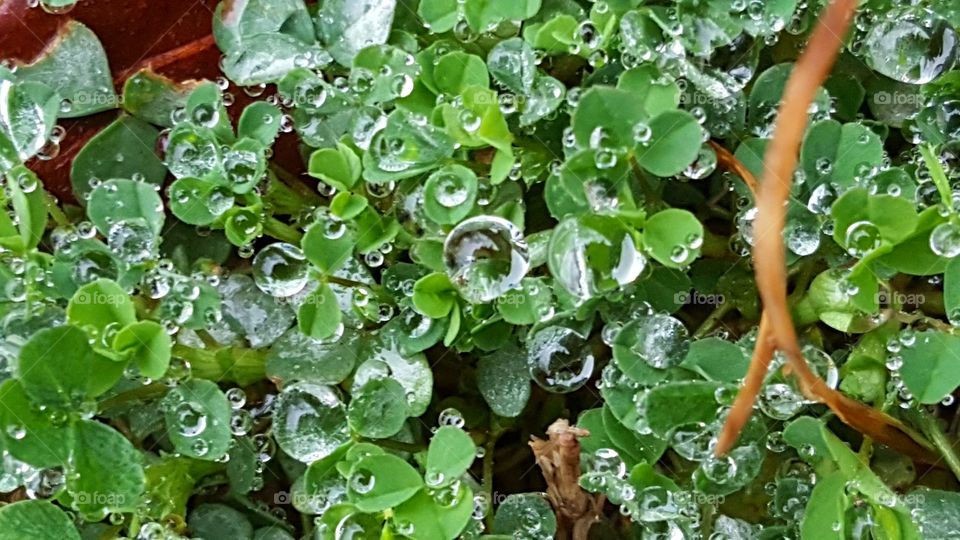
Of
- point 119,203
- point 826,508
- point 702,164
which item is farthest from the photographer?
point 119,203

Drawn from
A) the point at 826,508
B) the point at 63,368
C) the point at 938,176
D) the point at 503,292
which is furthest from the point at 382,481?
the point at 938,176

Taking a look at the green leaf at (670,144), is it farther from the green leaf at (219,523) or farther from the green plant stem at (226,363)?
the green leaf at (219,523)

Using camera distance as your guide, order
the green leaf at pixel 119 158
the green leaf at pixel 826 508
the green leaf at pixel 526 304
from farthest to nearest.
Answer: the green leaf at pixel 119 158
the green leaf at pixel 526 304
the green leaf at pixel 826 508

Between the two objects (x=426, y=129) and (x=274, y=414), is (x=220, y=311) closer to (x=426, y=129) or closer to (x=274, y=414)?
(x=274, y=414)

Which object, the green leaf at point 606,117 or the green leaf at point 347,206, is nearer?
the green leaf at point 606,117

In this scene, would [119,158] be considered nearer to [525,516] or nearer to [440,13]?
[440,13]

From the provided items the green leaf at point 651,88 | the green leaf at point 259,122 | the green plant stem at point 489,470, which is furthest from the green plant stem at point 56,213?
the green leaf at point 651,88

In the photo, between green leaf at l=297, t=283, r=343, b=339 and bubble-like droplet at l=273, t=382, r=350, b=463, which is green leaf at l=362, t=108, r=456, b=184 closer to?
green leaf at l=297, t=283, r=343, b=339
